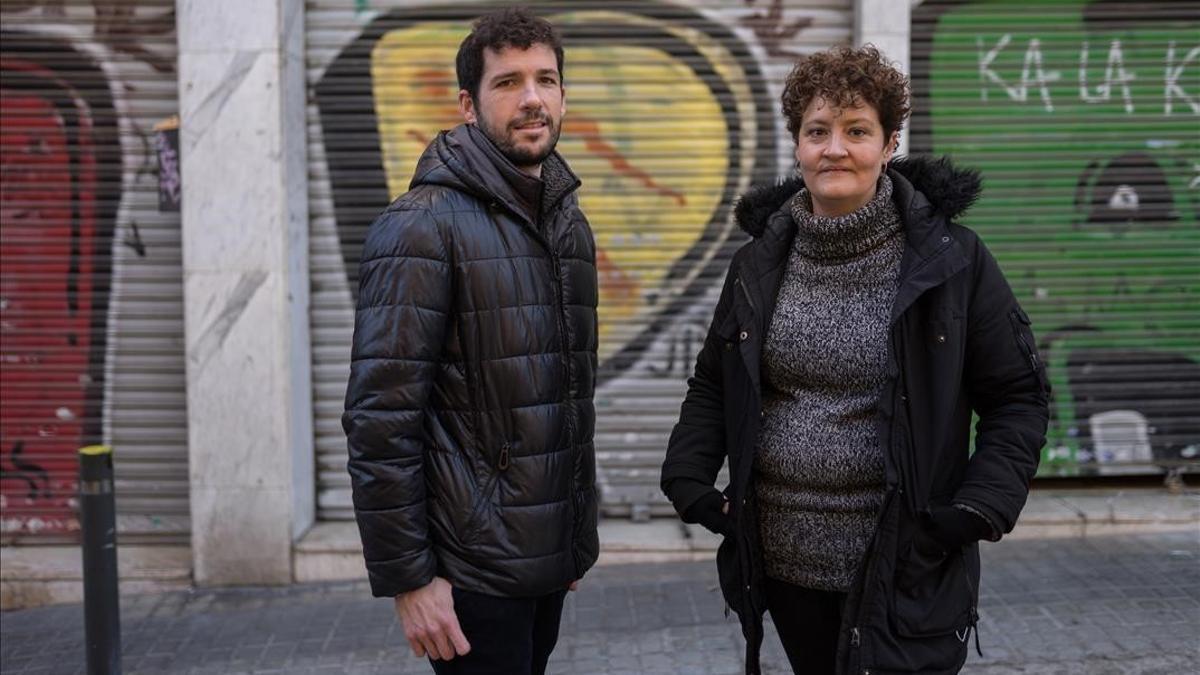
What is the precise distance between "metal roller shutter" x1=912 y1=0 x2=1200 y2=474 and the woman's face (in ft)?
12.5

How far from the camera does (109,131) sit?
612 cm

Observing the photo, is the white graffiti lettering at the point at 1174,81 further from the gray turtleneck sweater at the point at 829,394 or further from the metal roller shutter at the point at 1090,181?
the gray turtleneck sweater at the point at 829,394

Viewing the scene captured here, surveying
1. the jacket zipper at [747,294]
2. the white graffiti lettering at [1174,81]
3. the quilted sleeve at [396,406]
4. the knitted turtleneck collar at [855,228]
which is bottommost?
the quilted sleeve at [396,406]

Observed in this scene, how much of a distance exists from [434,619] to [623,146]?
13.0ft

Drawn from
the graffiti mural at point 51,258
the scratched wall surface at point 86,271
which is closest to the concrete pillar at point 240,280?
the scratched wall surface at point 86,271

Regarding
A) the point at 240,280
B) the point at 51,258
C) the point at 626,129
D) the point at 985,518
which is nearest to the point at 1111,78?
the point at 626,129

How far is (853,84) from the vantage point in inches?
105

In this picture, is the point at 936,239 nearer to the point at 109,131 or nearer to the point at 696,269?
the point at 696,269

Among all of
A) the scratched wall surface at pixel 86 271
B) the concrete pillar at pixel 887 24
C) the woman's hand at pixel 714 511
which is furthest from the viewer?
the scratched wall surface at pixel 86 271

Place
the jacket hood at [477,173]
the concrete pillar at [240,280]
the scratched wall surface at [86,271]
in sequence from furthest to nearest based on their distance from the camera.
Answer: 1. the scratched wall surface at [86,271]
2. the concrete pillar at [240,280]
3. the jacket hood at [477,173]

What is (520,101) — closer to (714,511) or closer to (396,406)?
(396,406)

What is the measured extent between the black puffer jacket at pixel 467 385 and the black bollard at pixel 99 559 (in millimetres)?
1834

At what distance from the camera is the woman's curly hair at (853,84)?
8.72 ft

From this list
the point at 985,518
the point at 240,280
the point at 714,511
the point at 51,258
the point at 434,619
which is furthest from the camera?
the point at 51,258
